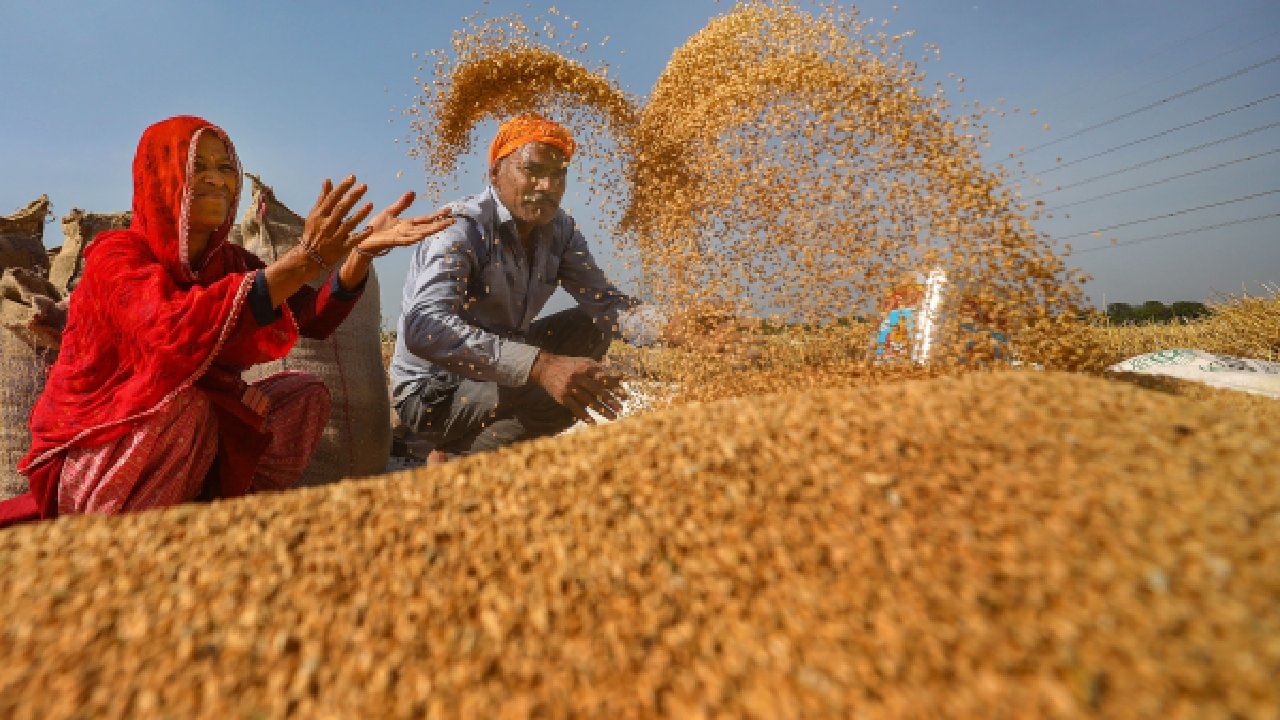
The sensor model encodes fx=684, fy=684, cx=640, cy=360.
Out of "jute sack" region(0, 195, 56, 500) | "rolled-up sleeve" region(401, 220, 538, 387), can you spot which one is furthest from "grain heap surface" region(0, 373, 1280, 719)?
"jute sack" region(0, 195, 56, 500)

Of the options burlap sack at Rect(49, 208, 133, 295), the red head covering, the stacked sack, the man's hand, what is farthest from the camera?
burlap sack at Rect(49, 208, 133, 295)

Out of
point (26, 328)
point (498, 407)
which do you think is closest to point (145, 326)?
point (26, 328)

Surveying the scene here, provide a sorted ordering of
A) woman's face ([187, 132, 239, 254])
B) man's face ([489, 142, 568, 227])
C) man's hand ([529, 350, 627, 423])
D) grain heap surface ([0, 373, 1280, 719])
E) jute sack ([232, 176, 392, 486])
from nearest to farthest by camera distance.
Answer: grain heap surface ([0, 373, 1280, 719])
woman's face ([187, 132, 239, 254])
man's hand ([529, 350, 627, 423])
jute sack ([232, 176, 392, 486])
man's face ([489, 142, 568, 227])

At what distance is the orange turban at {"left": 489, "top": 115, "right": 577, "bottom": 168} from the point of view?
10.2 ft

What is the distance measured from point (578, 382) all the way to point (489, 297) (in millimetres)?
822

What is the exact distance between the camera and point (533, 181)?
10.2 ft

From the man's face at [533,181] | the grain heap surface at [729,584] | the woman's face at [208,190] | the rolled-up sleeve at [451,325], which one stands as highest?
the man's face at [533,181]

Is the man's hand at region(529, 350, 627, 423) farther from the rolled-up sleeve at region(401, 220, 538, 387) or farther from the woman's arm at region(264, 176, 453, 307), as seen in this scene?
the woman's arm at region(264, 176, 453, 307)

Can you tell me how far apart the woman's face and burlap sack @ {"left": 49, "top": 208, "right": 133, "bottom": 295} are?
3.52 feet

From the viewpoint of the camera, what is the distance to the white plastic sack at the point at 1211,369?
3.53 m

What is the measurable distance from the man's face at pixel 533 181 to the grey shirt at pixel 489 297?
76 millimetres

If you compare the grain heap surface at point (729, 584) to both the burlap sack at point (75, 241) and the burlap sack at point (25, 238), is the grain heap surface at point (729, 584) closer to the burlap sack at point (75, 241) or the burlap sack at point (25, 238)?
the burlap sack at point (75, 241)

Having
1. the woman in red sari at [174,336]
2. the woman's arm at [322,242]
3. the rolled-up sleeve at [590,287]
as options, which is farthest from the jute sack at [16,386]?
the rolled-up sleeve at [590,287]

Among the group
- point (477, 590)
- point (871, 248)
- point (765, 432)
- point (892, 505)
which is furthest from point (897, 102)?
point (477, 590)
